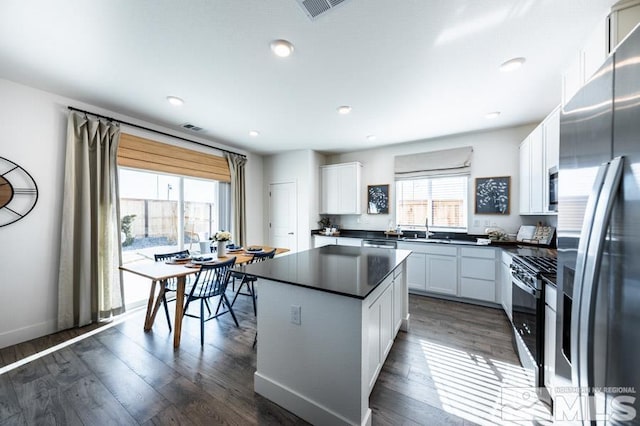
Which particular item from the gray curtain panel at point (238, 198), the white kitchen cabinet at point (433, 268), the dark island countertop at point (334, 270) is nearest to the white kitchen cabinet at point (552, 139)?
the white kitchen cabinet at point (433, 268)

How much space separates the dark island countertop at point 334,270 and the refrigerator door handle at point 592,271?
2.58 ft

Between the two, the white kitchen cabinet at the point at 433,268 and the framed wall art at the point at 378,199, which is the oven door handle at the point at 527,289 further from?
the framed wall art at the point at 378,199

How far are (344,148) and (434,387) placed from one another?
13.3 ft

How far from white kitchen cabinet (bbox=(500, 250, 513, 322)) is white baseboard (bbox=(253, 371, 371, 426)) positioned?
2.41 meters

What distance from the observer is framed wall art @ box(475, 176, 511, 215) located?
3.74 meters

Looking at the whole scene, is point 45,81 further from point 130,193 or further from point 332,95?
point 332,95

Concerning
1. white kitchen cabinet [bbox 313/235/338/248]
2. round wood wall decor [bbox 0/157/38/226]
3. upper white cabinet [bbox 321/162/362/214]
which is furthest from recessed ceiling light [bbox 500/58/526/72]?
round wood wall decor [bbox 0/157/38/226]

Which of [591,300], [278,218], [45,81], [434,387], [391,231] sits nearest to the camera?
[591,300]

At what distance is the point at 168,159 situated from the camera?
12.1 ft

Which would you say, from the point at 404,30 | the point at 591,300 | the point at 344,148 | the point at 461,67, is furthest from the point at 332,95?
the point at 591,300

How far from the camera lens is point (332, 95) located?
268 cm

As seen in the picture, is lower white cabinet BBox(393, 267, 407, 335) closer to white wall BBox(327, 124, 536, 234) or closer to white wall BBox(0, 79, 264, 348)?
white wall BBox(327, 124, 536, 234)

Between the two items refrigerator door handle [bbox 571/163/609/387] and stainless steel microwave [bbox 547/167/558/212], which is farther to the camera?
stainless steel microwave [bbox 547/167/558/212]

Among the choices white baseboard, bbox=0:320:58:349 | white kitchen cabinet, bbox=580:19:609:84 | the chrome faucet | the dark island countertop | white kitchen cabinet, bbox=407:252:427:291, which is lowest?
white baseboard, bbox=0:320:58:349
